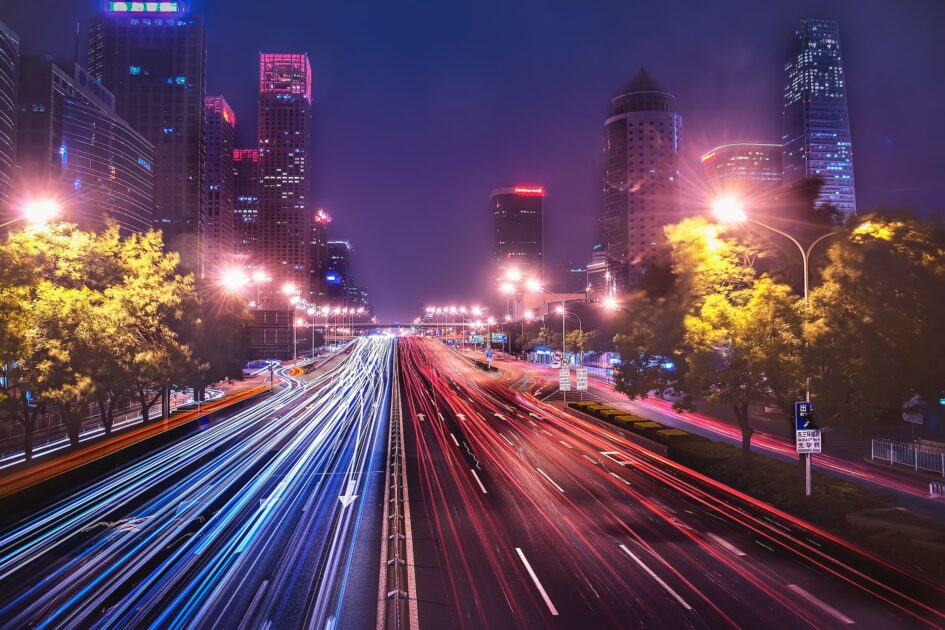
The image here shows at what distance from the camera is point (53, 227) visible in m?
25.7

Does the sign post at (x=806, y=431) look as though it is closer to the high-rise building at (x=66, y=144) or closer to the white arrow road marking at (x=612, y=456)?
the white arrow road marking at (x=612, y=456)

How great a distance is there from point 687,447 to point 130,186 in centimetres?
18091

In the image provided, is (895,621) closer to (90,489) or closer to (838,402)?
(838,402)

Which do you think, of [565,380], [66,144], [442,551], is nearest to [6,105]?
[66,144]

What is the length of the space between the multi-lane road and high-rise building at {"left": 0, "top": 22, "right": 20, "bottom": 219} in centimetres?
12500

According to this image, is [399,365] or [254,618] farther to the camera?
[399,365]

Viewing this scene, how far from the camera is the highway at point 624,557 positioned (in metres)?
12.1

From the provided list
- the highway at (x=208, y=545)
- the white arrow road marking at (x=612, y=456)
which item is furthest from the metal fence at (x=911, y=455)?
the highway at (x=208, y=545)

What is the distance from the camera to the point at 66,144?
146 metres

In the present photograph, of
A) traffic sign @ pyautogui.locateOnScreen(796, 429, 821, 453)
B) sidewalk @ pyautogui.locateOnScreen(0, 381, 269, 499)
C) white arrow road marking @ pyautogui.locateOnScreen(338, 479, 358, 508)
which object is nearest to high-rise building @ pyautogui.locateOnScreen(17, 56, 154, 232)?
sidewalk @ pyautogui.locateOnScreen(0, 381, 269, 499)

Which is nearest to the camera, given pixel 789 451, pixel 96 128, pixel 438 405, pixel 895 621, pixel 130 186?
pixel 895 621

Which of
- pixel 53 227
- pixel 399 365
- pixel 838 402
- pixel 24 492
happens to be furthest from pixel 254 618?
pixel 399 365

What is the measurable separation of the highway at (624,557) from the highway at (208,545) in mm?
2297

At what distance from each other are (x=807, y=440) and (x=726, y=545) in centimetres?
507
